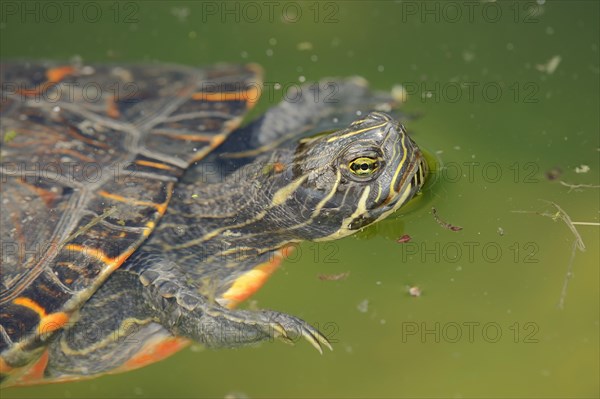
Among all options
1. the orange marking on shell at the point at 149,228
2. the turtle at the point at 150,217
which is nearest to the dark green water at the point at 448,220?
the turtle at the point at 150,217

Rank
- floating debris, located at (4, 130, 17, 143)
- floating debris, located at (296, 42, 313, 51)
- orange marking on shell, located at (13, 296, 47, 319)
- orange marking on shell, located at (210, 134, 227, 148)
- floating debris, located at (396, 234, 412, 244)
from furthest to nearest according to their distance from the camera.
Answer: floating debris, located at (296, 42, 313, 51) → orange marking on shell, located at (210, 134, 227, 148) → floating debris, located at (4, 130, 17, 143) → floating debris, located at (396, 234, 412, 244) → orange marking on shell, located at (13, 296, 47, 319)

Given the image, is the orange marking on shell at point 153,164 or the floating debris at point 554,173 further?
the floating debris at point 554,173

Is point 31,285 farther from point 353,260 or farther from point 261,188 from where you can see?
point 353,260

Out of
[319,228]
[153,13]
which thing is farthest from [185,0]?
[319,228]

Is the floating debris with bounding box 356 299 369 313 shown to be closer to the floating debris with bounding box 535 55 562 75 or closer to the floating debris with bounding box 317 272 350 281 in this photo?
the floating debris with bounding box 317 272 350 281

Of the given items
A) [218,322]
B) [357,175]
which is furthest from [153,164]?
[357,175]

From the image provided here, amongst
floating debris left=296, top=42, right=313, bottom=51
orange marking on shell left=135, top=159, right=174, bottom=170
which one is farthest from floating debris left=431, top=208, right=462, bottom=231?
floating debris left=296, top=42, right=313, bottom=51

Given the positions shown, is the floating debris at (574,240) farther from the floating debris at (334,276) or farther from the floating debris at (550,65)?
the floating debris at (550,65)
